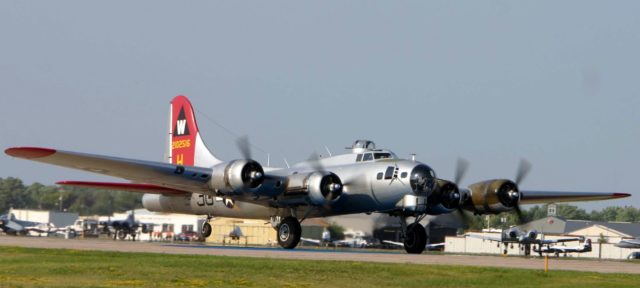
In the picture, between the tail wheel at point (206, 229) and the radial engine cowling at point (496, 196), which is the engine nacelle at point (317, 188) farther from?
the tail wheel at point (206, 229)

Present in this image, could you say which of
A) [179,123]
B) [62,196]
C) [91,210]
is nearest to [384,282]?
[179,123]

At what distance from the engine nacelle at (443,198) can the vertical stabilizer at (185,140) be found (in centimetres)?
1296

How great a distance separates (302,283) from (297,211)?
19.0 m

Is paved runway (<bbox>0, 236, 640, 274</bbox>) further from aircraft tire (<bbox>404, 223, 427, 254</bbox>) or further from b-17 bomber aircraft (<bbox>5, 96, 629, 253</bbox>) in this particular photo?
b-17 bomber aircraft (<bbox>5, 96, 629, 253</bbox>)

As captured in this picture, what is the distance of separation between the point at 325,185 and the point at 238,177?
3529mm

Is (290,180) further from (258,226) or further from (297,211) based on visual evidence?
(258,226)

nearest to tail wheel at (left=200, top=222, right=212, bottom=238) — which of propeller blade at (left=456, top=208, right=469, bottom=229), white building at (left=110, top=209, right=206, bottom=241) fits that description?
propeller blade at (left=456, top=208, right=469, bottom=229)

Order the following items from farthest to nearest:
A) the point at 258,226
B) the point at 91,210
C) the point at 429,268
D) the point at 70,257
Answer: the point at 258,226, the point at 91,210, the point at 70,257, the point at 429,268

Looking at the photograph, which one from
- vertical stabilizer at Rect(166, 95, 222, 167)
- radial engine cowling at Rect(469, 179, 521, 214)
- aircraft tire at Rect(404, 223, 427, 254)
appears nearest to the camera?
aircraft tire at Rect(404, 223, 427, 254)

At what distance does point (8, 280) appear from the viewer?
23.5 metres

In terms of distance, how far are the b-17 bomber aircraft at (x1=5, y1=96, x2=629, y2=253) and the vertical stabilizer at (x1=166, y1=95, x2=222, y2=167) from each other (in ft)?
16.9

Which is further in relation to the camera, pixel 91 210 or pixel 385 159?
pixel 91 210

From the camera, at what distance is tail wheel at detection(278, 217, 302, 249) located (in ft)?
139

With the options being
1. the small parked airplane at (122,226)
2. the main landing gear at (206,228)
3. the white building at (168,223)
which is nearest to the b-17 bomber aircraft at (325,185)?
the main landing gear at (206,228)
